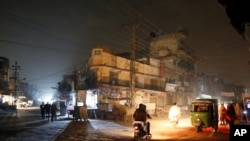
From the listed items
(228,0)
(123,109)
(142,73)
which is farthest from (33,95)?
(228,0)

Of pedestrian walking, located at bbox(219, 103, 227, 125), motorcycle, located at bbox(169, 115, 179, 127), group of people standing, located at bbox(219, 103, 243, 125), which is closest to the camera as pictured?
group of people standing, located at bbox(219, 103, 243, 125)

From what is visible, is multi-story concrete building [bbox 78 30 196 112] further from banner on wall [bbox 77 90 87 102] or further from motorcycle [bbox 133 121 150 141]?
motorcycle [bbox 133 121 150 141]

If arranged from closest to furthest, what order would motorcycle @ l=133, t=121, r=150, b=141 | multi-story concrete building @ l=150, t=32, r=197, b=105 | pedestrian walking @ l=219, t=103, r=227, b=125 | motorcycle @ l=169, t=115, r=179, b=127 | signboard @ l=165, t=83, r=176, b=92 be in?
motorcycle @ l=133, t=121, r=150, b=141 < motorcycle @ l=169, t=115, r=179, b=127 < pedestrian walking @ l=219, t=103, r=227, b=125 < signboard @ l=165, t=83, r=176, b=92 < multi-story concrete building @ l=150, t=32, r=197, b=105

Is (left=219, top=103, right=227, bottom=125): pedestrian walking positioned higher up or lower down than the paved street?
higher up

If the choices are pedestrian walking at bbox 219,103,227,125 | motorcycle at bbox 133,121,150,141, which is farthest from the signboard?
motorcycle at bbox 133,121,150,141

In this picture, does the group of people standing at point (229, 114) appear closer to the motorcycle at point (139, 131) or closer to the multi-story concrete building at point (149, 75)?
the motorcycle at point (139, 131)

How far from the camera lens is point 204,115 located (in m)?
23.2

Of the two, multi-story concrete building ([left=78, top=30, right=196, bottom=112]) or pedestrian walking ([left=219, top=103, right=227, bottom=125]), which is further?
multi-story concrete building ([left=78, top=30, right=196, bottom=112])

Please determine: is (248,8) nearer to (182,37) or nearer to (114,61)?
(114,61)

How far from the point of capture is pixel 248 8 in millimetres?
10945

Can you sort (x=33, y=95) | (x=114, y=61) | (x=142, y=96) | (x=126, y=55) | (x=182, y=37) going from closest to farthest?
(x=114, y=61)
(x=142, y=96)
(x=126, y=55)
(x=182, y=37)
(x=33, y=95)

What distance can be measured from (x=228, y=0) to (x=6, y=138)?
13798mm

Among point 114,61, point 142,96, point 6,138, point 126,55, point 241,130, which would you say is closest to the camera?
point 241,130

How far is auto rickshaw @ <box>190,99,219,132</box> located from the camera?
75.9 feet
